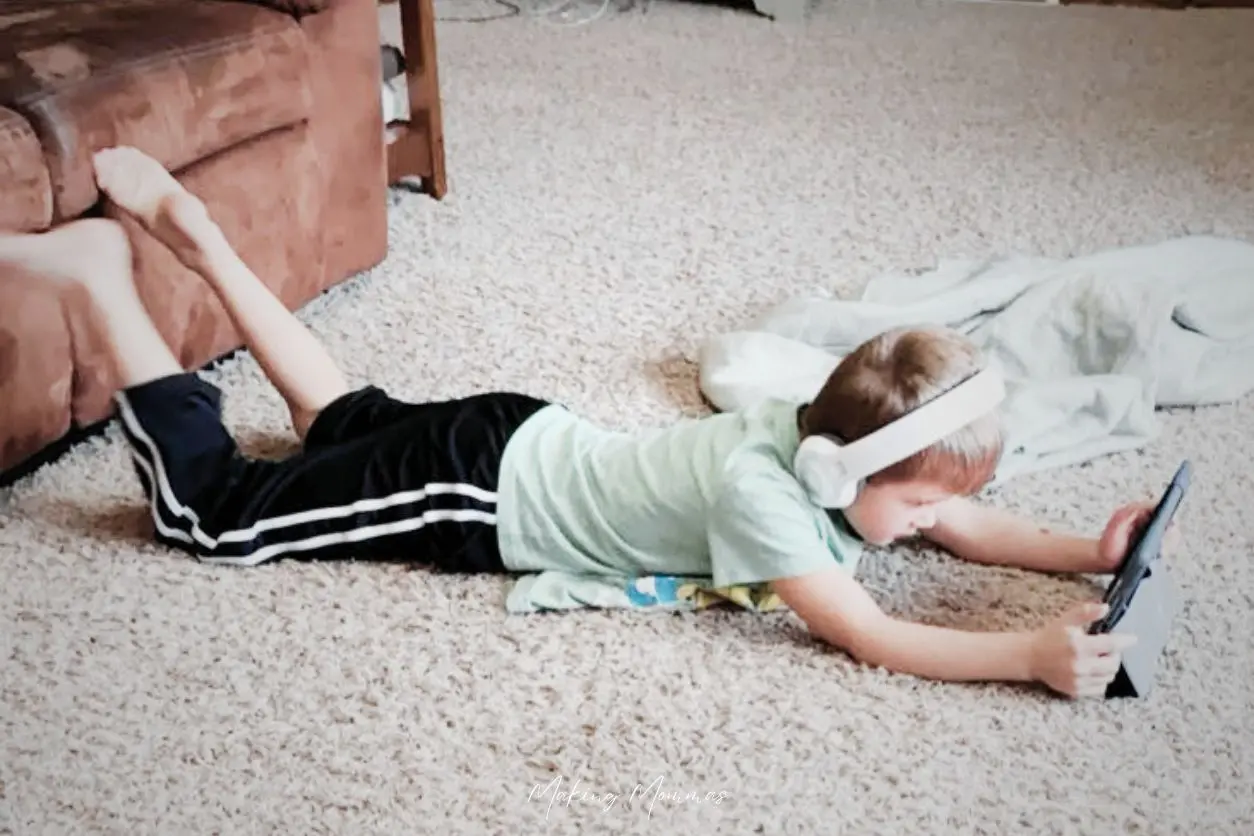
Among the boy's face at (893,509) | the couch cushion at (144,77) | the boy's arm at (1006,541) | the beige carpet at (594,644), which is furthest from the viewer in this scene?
the couch cushion at (144,77)

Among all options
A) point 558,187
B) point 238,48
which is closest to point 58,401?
point 238,48

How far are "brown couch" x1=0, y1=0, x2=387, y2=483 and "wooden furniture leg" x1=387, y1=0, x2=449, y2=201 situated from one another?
198 millimetres

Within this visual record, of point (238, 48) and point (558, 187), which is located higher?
point (238, 48)

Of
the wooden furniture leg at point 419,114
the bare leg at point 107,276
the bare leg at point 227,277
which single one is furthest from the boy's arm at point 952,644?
the wooden furniture leg at point 419,114

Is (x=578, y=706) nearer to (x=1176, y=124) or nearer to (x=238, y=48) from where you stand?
(x=238, y=48)

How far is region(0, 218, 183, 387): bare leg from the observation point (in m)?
1.44

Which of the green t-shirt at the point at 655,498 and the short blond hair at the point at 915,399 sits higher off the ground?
the short blond hair at the point at 915,399

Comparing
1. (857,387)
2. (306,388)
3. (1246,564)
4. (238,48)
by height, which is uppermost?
(238,48)

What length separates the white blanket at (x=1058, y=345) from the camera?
160 cm

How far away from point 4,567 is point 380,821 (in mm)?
521

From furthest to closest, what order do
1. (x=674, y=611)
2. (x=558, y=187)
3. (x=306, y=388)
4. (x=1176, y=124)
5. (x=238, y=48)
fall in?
1. (x=1176, y=124)
2. (x=558, y=187)
3. (x=238, y=48)
4. (x=306, y=388)
5. (x=674, y=611)

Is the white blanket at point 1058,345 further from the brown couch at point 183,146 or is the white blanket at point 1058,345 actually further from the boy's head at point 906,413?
the brown couch at point 183,146

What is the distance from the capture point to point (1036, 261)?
6.27ft

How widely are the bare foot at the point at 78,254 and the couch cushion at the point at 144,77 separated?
3 centimetres
